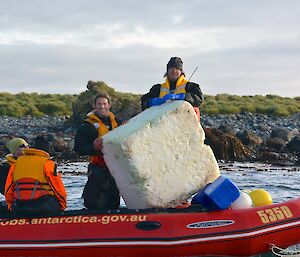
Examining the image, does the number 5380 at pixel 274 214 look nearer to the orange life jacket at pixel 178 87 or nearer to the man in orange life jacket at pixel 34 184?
the orange life jacket at pixel 178 87

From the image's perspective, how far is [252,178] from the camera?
14.0 meters

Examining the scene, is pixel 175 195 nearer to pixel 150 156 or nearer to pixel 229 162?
pixel 150 156

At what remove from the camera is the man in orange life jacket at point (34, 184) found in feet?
21.8

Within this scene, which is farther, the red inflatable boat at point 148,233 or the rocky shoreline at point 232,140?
the rocky shoreline at point 232,140

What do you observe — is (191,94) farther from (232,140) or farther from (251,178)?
(232,140)

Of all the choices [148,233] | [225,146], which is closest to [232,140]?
[225,146]

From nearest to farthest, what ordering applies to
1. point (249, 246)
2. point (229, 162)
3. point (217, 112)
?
point (249, 246) → point (229, 162) → point (217, 112)

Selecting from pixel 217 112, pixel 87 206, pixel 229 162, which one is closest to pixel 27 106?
pixel 217 112

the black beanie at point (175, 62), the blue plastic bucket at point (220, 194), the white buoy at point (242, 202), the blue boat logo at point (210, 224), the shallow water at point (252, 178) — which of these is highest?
the black beanie at point (175, 62)

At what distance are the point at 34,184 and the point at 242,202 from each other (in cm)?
213

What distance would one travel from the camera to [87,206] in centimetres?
708

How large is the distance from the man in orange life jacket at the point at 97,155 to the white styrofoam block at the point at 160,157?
0.29m

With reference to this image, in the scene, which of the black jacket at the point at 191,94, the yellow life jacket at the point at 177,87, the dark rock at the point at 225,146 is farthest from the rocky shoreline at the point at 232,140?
the yellow life jacket at the point at 177,87

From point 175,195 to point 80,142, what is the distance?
1134mm
